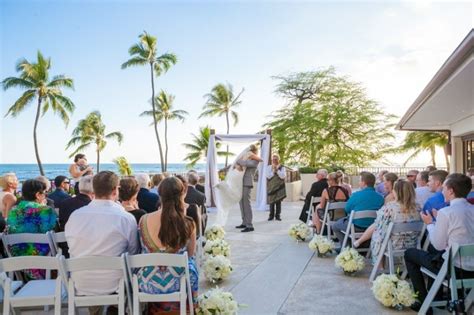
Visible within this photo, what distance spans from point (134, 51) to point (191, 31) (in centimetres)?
1738

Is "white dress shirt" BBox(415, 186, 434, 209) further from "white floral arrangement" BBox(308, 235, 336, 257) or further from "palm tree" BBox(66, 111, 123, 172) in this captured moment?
"palm tree" BBox(66, 111, 123, 172)

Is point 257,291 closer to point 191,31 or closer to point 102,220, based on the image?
point 102,220

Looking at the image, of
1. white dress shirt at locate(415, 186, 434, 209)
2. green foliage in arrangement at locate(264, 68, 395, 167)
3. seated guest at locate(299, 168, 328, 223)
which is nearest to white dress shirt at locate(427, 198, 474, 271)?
white dress shirt at locate(415, 186, 434, 209)

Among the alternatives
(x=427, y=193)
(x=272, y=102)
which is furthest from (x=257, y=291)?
(x=272, y=102)

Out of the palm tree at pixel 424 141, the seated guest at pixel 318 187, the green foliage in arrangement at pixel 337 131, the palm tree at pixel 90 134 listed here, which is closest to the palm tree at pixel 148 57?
the palm tree at pixel 90 134

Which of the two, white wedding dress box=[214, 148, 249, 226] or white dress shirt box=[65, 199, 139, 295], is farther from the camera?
white wedding dress box=[214, 148, 249, 226]

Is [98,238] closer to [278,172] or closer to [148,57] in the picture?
[278,172]

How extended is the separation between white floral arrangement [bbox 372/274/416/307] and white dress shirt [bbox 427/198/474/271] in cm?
50

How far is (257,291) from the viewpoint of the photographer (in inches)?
167

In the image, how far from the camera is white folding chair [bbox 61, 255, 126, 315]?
→ 8.67 feet

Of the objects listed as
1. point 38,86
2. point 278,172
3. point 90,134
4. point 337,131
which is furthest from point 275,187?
point 90,134

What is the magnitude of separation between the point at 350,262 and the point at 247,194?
12.4 feet

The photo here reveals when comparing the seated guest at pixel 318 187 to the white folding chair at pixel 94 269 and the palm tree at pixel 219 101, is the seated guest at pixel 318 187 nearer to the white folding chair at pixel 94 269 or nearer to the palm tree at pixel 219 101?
the white folding chair at pixel 94 269

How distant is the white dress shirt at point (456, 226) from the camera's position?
3.22 metres
